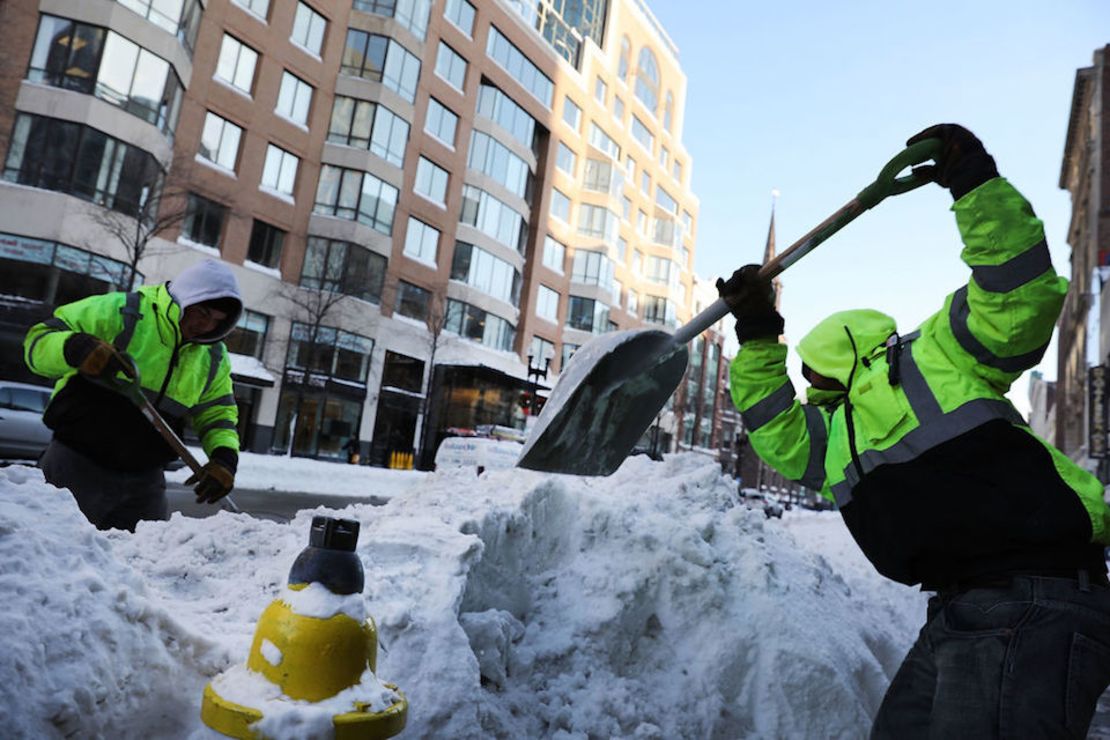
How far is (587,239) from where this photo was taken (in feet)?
131

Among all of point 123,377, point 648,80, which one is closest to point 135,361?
point 123,377

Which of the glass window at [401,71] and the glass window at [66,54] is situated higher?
the glass window at [401,71]

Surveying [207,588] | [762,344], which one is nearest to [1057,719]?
[762,344]

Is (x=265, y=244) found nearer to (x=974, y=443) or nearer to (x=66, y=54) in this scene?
(x=66, y=54)

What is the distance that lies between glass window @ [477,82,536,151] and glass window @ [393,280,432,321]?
8862 mm

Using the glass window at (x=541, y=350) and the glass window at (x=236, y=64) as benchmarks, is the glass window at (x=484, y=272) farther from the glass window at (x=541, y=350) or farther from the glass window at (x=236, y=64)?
the glass window at (x=236, y=64)

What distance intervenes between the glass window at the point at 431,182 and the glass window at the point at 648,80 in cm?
2004

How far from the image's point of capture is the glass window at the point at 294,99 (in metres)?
25.1

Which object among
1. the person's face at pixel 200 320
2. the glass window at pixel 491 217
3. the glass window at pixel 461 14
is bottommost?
the person's face at pixel 200 320

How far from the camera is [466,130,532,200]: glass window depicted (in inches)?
1256

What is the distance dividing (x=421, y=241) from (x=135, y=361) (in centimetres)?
2717

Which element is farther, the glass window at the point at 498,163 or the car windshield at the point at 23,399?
the glass window at the point at 498,163

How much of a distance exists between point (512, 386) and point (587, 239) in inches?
436

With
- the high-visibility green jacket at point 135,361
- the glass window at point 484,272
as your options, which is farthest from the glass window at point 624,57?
the high-visibility green jacket at point 135,361
